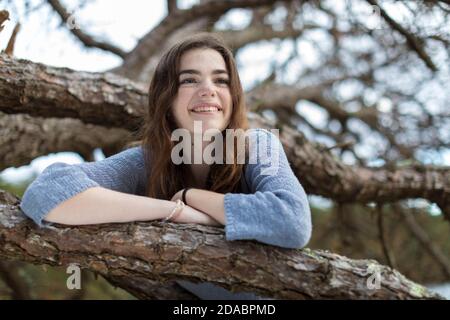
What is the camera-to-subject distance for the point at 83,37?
93.2 inches

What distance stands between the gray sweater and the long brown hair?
0.11m

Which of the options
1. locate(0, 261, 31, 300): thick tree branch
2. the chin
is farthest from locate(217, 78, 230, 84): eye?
locate(0, 261, 31, 300): thick tree branch

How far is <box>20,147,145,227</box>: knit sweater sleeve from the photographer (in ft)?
3.57

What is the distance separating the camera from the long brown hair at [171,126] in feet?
4.41

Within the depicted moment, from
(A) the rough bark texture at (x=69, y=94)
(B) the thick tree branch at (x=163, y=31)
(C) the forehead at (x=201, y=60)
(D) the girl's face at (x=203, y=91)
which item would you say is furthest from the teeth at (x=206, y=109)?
(B) the thick tree branch at (x=163, y=31)

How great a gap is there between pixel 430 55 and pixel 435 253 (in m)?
1.21

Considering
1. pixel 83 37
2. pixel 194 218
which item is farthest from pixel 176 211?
pixel 83 37

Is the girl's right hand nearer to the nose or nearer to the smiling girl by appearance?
the smiling girl

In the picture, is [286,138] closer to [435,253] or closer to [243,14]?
[435,253]

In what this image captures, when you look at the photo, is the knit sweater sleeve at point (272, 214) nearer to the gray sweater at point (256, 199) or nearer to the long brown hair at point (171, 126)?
the gray sweater at point (256, 199)

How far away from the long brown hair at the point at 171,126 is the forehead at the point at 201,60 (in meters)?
0.01

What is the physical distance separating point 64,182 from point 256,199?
0.42 m

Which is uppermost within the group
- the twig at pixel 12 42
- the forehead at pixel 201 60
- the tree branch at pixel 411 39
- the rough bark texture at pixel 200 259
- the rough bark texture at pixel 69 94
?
the tree branch at pixel 411 39
